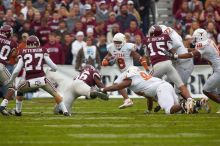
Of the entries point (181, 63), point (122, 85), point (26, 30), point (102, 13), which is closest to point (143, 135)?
point (122, 85)

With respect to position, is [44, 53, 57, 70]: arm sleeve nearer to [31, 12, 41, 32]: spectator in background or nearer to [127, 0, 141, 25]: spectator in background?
[31, 12, 41, 32]: spectator in background

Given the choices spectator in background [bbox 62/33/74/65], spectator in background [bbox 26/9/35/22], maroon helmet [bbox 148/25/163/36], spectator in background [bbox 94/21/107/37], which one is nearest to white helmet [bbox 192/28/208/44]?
maroon helmet [bbox 148/25/163/36]

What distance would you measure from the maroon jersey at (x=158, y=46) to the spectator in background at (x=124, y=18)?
7.34m

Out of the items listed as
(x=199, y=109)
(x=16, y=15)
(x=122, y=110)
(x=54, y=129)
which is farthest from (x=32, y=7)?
(x=54, y=129)

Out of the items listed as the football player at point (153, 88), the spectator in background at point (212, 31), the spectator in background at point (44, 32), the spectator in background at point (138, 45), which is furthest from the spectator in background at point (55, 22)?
the football player at point (153, 88)

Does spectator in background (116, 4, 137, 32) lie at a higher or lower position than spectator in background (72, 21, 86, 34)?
higher

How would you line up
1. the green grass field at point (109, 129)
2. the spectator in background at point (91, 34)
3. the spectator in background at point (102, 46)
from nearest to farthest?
the green grass field at point (109, 129) < the spectator in background at point (91, 34) < the spectator in background at point (102, 46)

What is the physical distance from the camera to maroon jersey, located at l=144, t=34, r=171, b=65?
624 inches

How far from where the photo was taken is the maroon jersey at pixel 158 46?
15.9 m

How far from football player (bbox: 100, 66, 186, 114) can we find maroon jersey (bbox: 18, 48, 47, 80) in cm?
118

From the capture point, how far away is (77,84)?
15.2 m

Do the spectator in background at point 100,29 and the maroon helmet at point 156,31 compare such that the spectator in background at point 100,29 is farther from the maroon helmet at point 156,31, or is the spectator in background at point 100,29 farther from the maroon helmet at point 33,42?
the maroon helmet at point 33,42

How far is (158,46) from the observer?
624 inches

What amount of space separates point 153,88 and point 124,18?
8.81 m
